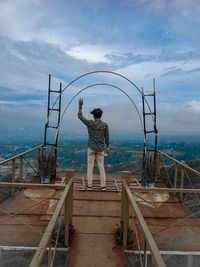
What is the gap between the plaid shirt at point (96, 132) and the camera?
493 cm

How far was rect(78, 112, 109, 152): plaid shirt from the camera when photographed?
4.93 metres

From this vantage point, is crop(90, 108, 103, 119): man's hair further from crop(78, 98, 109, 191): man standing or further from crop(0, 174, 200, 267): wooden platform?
crop(0, 174, 200, 267): wooden platform

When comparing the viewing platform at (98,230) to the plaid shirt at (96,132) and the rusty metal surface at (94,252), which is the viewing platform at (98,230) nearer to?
the rusty metal surface at (94,252)

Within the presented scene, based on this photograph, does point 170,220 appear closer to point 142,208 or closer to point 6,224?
point 142,208

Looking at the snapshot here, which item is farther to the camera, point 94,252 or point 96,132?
point 96,132

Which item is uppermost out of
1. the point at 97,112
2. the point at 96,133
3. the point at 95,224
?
the point at 97,112

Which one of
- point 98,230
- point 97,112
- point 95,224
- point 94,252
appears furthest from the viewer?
point 97,112

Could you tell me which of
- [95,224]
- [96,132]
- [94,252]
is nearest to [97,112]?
[96,132]

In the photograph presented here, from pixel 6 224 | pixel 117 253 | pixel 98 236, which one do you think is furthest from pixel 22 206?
pixel 117 253

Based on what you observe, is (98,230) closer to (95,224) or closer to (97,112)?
(95,224)

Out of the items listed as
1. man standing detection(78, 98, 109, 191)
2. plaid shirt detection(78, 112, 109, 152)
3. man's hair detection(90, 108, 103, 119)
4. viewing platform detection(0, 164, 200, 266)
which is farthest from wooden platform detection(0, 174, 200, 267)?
man's hair detection(90, 108, 103, 119)

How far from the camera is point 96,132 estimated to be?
497 cm

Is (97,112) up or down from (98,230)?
up

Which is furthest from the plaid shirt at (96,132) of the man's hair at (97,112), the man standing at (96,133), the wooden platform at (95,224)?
the wooden platform at (95,224)
